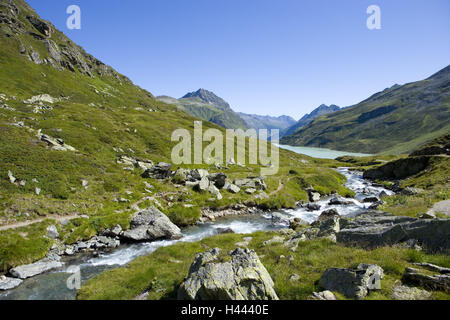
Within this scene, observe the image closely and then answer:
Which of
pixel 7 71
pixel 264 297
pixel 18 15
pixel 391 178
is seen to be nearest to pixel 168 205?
pixel 264 297

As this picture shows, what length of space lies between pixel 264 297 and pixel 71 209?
3116 centimetres

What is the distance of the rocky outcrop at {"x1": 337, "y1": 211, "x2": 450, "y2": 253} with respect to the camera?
12.0 metres

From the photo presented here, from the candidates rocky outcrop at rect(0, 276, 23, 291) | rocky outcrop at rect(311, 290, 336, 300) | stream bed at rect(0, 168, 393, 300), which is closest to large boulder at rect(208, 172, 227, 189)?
stream bed at rect(0, 168, 393, 300)

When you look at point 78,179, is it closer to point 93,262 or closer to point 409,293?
point 93,262

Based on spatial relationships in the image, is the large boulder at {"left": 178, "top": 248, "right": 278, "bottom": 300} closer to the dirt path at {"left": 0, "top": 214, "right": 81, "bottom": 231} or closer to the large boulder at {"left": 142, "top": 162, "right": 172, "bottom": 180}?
the dirt path at {"left": 0, "top": 214, "right": 81, "bottom": 231}

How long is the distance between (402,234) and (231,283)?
1205 cm

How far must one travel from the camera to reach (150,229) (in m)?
28.2

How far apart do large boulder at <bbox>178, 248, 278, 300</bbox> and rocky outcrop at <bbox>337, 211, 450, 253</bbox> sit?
883 cm

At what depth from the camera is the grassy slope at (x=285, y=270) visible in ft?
34.4

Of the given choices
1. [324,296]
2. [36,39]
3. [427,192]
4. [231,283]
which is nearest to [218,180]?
[427,192]
